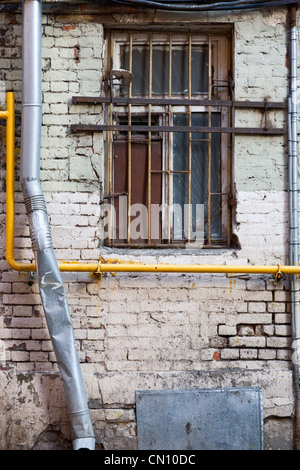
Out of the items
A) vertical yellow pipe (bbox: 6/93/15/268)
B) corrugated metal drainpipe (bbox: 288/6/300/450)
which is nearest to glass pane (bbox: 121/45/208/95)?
corrugated metal drainpipe (bbox: 288/6/300/450)

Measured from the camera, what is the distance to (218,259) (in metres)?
3.41

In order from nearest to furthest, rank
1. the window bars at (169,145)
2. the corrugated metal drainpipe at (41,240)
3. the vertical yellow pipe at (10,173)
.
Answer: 1. the corrugated metal drainpipe at (41,240)
2. the vertical yellow pipe at (10,173)
3. the window bars at (169,145)

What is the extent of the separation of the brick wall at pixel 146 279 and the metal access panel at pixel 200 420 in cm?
8

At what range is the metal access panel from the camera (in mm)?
3312

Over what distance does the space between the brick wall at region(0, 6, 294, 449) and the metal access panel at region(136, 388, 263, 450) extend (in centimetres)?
8

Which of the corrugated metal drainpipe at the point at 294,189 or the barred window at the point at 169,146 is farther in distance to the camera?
the barred window at the point at 169,146

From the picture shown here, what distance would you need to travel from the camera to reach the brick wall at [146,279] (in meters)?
3.39

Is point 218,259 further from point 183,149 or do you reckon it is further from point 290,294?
point 183,149

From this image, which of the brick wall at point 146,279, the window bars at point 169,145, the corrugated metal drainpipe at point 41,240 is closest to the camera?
the corrugated metal drainpipe at point 41,240

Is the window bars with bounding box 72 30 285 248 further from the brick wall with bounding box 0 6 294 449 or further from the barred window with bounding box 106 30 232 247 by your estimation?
the brick wall with bounding box 0 6 294 449

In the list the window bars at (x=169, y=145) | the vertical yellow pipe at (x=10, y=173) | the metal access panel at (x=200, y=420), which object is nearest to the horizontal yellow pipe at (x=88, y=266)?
the vertical yellow pipe at (x=10, y=173)

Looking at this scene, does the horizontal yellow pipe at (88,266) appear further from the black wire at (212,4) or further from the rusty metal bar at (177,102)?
the black wire at (212,4)

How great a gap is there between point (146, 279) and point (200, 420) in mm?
1049

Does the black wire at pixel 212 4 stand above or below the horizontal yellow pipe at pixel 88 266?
above
